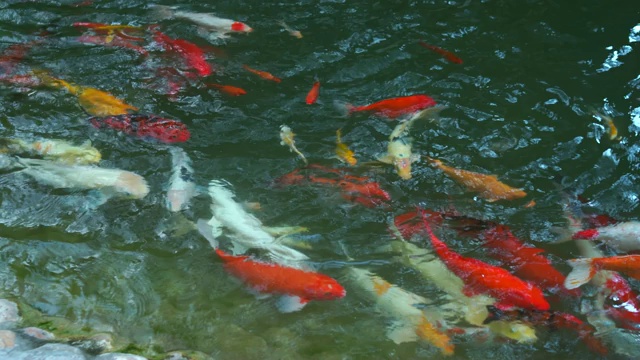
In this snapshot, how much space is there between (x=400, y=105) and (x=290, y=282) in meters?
2.38

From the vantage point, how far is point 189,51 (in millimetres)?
6438

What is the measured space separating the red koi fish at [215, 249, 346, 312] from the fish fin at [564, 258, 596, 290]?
1.54 m

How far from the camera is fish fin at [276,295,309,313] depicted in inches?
156

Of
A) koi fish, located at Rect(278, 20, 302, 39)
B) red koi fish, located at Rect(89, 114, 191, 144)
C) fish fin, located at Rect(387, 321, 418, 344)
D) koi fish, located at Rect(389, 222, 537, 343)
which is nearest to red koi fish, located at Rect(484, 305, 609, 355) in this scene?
koi fish, located at Rect(389, 222, 537, 343)

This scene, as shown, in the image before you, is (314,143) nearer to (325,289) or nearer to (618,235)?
(325,289)

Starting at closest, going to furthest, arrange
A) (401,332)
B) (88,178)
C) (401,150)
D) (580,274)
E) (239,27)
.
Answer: (401,332) → (580,274) → (88,178) → (401,150) → (239,27)

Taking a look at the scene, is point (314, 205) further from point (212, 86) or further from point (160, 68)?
point (160, 68)

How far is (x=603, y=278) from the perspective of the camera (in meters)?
4.25

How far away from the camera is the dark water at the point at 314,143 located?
392cm

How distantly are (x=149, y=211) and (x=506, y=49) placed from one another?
4.27 metres

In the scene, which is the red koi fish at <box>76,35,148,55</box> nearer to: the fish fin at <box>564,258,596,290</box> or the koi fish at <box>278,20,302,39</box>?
the koi fish at <box>278,20,302,39</box>

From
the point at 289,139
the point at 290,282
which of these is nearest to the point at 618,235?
the point at 290,282

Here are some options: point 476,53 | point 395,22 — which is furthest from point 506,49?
point 395,22

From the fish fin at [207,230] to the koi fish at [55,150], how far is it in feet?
3.95
